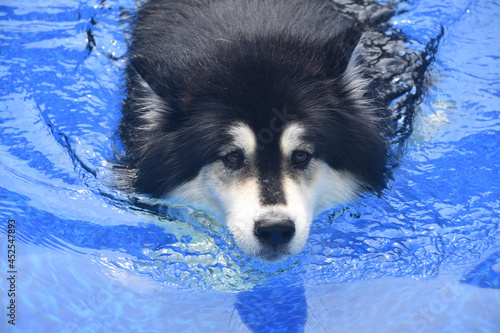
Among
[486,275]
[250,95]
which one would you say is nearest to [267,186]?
A: [250,95]

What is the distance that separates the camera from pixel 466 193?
4211mm

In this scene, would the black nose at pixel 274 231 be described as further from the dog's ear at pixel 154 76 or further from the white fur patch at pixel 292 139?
the dog's ear at pixel 154 76

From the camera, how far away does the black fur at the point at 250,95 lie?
3408mm

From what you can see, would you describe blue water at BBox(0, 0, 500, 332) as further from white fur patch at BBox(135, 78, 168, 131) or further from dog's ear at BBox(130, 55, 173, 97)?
dog's ear at BBox(130, 55, 173, 97)

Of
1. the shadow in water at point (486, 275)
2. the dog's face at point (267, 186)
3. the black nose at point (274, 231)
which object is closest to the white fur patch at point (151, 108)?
the dog's face at point (267, 186)

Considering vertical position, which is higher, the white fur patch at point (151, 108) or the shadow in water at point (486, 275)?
the white fur patch at point (151, 108)

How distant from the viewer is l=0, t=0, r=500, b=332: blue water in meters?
3.50

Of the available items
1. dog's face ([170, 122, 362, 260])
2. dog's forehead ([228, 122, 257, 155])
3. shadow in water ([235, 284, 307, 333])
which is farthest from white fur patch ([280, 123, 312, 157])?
shadow in water ([235, 284, 307, 333])

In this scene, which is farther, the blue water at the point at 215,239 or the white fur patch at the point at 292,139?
the blue water at the point at 215,239

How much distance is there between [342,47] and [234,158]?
37.6 inches

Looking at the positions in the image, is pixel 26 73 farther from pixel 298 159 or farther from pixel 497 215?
pixel 497 215

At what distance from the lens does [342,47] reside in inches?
141

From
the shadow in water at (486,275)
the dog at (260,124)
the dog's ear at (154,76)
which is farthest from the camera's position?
the shadow in water at (486,275)

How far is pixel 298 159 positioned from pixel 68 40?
3081 millimetres
